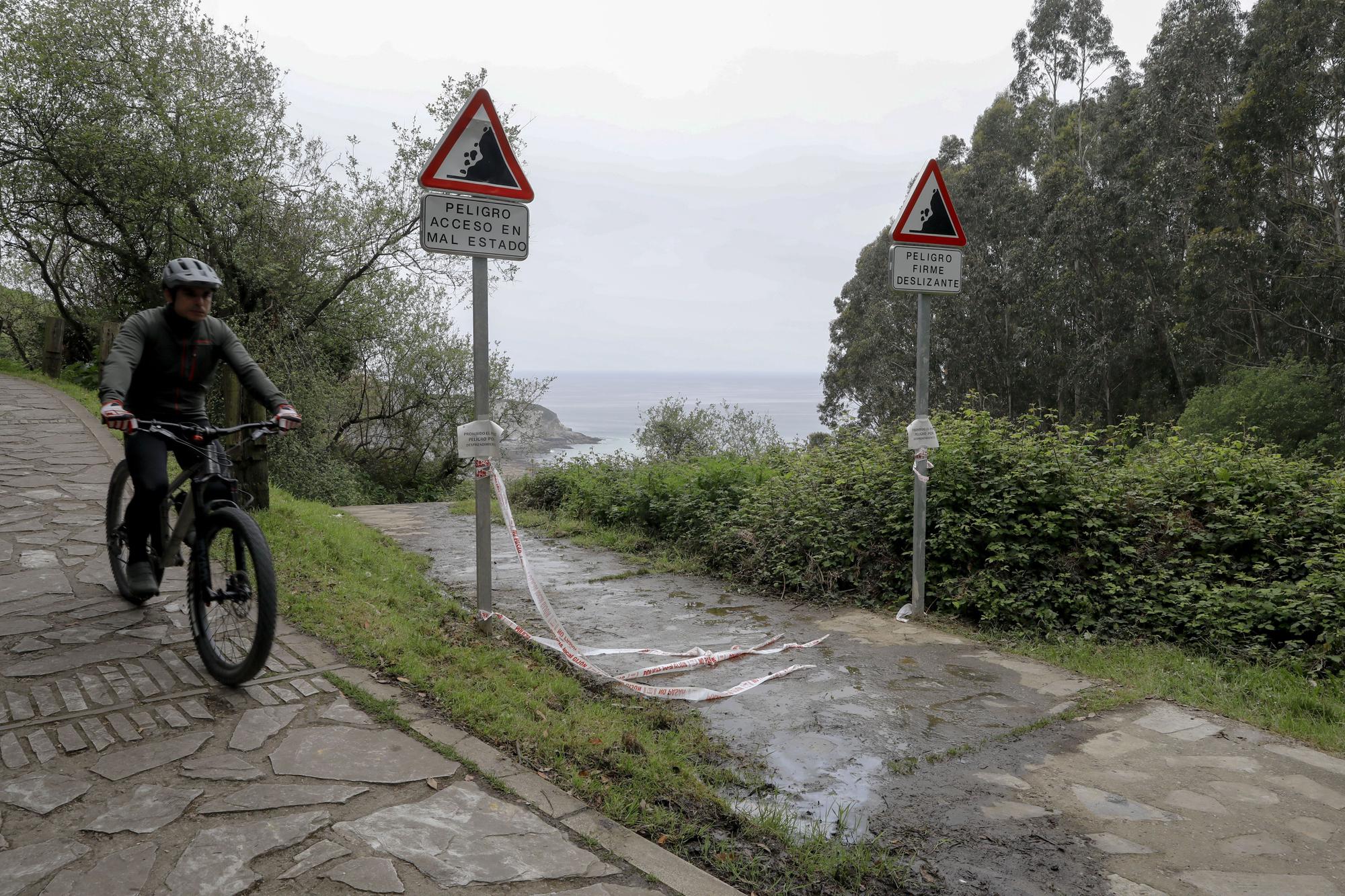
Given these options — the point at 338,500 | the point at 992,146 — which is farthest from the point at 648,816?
the point at 992,146

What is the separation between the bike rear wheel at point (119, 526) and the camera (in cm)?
511

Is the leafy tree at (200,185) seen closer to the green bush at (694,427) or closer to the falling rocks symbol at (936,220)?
the green bush at (694,427)

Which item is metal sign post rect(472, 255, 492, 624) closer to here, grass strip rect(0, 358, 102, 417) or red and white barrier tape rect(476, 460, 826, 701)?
red and white barrier tape rect(476, 460, 826, 701)

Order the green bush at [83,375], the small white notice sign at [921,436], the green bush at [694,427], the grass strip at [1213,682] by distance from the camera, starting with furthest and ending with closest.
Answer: the green bush at [83,375], the green bush at [694,427], the small white notice sign at [921,436], the grass strip at [1213,682]

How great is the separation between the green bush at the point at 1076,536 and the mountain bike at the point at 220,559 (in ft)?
12.9

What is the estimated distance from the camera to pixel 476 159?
5000mm

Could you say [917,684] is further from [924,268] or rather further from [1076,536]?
[924,268]

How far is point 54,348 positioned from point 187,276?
18063 mm

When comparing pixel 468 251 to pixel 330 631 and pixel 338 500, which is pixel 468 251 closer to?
pixel 330 631

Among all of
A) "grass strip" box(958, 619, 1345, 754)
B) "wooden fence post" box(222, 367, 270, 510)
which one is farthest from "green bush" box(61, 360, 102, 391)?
"grass strip" box(958, 619, 1345, 754)

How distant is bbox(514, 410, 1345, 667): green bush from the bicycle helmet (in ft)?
14.4

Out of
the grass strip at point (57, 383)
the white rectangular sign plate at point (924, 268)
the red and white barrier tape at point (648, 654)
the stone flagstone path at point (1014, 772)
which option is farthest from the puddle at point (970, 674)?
the grass strip at point (57, 383)

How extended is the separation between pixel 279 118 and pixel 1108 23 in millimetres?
40763

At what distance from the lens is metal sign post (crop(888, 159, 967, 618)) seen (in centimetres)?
603
